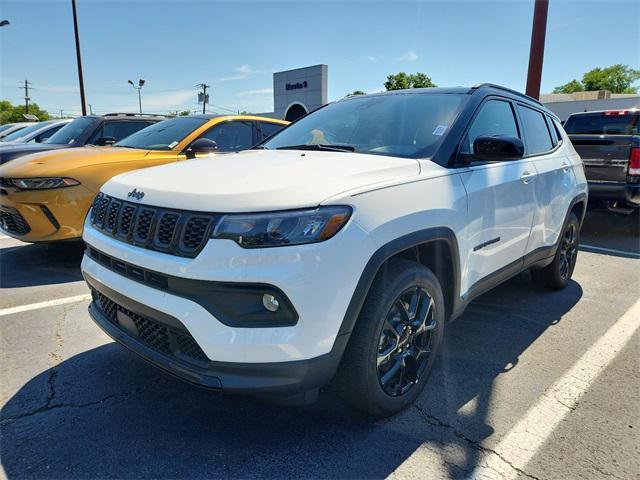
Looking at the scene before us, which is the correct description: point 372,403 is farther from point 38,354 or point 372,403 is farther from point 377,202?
point 38,354

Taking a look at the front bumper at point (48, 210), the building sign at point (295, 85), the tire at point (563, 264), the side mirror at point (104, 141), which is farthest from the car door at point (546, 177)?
the building sign at point (295, 85)

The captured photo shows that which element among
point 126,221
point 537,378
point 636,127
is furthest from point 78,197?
point 636,127

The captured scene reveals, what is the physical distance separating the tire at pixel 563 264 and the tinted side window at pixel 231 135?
3.84 metres

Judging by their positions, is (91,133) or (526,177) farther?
(91,133)

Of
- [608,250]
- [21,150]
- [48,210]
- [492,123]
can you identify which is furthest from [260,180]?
[608,250]

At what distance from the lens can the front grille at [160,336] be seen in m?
2.02

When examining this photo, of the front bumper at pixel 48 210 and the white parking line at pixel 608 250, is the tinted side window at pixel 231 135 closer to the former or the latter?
the front bumper at pixel 48 210

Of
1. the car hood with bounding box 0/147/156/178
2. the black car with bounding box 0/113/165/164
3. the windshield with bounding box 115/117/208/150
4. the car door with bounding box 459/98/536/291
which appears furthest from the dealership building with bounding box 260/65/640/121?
the car door with bounding box 459/98/536/291

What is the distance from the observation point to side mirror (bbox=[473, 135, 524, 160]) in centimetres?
273

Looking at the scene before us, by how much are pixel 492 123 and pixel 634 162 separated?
4.74m

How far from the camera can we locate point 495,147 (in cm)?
274

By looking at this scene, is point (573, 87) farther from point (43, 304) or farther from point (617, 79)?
point (43, 304)

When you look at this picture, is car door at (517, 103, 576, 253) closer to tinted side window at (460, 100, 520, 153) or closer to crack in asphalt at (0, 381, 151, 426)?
tinted side window at (460, 100, 520, 153)

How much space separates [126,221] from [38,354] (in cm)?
150
